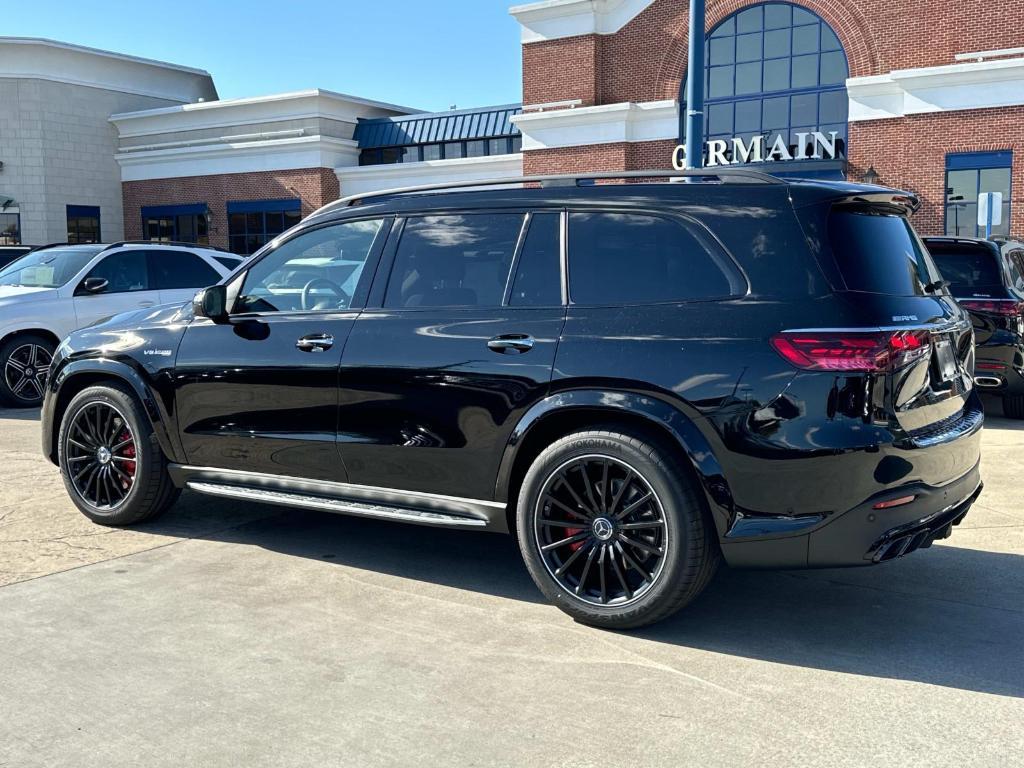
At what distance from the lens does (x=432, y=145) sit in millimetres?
35000

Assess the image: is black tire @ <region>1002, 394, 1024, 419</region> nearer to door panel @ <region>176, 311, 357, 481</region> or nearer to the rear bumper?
the rear bumper

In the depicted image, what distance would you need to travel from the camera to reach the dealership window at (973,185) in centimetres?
2438

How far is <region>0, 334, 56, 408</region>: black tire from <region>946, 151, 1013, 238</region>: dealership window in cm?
2061

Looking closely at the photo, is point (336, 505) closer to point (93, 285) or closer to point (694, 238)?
point (694, 238)

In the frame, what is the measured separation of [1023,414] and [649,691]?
8.28 m

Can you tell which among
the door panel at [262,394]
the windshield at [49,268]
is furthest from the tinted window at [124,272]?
the door panel at [262,394]

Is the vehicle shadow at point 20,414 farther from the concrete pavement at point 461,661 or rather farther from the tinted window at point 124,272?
the concrete pavement at point 461,661

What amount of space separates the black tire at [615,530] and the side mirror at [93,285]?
875 cm

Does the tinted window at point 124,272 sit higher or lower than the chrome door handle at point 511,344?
higher

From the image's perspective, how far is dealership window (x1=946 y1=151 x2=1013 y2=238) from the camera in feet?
80.0

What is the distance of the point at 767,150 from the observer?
27.5 m

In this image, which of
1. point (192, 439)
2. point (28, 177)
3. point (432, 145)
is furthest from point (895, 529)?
point (28, 177)

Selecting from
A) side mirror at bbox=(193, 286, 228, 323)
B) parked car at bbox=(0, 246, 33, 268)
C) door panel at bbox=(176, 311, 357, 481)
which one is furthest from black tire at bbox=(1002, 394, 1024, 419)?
parked car at bbox=(0, 246, 33, 268)

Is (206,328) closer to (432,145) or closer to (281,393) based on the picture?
(281,393)
